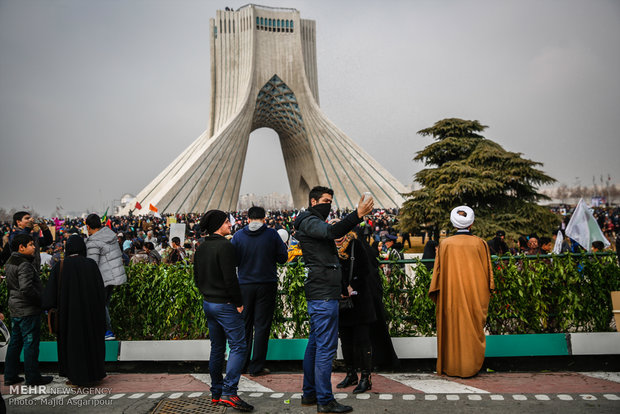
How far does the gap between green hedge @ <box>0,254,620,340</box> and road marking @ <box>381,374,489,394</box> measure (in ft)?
1.54

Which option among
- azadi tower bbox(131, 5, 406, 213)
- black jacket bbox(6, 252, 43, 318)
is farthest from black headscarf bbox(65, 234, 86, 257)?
azadi tower bbox(131, 5, 406, 213)

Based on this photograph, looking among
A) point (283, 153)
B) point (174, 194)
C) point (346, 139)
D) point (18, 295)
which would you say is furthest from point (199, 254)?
point (283, 153)

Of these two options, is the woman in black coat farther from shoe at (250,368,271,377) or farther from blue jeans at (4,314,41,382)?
blue jeans at (4,314,41,382)

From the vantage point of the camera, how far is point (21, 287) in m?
3.60

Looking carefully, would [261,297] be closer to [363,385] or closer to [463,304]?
[363,385]

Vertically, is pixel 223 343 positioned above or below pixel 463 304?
below

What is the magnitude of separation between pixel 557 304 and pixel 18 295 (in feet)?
14.6

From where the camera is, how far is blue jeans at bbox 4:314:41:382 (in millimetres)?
3607

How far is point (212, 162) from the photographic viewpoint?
2764 centimetres

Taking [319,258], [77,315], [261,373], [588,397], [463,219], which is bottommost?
[261,373]

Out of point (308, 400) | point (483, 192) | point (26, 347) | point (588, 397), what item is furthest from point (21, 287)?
point (483, 192)

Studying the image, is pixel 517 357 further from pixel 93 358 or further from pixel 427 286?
pixel 93 358

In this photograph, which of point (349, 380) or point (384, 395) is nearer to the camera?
point (384, 395)

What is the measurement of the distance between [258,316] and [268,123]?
109 feet
